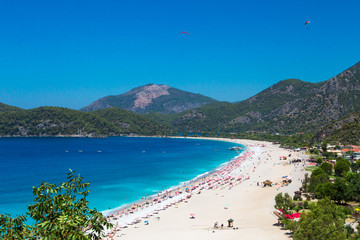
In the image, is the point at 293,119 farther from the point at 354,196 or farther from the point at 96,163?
the point at 354,196

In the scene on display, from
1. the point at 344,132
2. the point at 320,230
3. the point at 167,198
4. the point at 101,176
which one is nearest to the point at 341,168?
the point at 167,198

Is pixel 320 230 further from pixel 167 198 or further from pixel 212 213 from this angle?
pixel 167 198

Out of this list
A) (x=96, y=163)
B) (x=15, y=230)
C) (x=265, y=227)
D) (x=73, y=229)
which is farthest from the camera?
(x=96, y=163)

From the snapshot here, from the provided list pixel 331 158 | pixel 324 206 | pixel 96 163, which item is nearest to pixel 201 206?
pixel 324 206

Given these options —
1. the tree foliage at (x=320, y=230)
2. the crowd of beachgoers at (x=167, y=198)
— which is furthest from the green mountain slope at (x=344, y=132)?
the tree foliage at (x=320, y=230)

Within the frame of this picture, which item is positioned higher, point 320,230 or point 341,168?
point 341,168

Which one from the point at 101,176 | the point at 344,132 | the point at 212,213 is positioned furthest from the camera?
the point at 344,132

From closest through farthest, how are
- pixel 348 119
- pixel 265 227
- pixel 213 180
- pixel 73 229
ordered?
1. pixel 73 229
2. pixel 265 227
3. pixel 213 180
4. pixel 348 119

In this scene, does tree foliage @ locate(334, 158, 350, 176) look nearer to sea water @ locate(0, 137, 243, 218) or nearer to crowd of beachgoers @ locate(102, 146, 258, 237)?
crowd of beachgoers @ locate(102, 146, 258, 237)

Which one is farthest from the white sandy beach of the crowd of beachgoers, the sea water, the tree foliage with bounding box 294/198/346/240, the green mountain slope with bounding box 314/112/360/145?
the green mountain slope with bounding box 314/112/360/145
